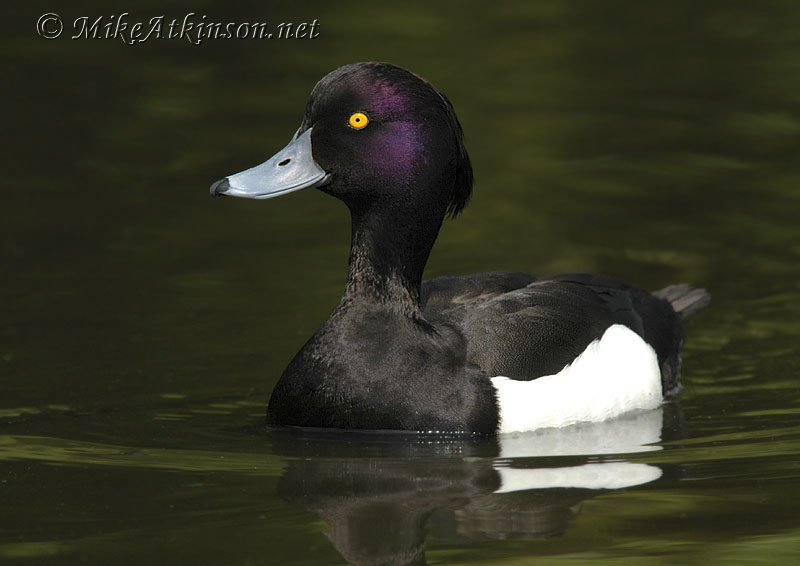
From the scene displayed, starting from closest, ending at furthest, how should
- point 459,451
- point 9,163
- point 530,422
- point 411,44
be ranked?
point 459,451 → point 530,422 → point 9,163 → point 411,44

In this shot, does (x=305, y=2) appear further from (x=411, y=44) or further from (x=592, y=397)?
(x=592, y=397)

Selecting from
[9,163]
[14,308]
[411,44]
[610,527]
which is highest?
[411,44]

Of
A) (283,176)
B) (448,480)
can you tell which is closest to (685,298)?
(283,176)

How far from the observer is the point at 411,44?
14.2m

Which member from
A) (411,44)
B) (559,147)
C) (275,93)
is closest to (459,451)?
(559,147)

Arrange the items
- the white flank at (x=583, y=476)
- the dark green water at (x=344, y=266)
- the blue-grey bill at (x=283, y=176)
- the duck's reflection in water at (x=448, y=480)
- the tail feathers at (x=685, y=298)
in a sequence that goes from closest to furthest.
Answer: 1. the duck's reflection in water at (x=448, y=480)
2. the dark green water at (x=344, y=266)
3. the white flank at (x=583, y=476)
4. the blue-grey bill at (x=283, y=176)
5. the tail feathers at (x=685, y=298)

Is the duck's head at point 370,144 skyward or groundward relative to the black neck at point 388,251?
skyward

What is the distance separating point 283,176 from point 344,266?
289cm

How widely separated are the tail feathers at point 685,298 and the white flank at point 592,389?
2.84ft

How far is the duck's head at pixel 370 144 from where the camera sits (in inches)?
287

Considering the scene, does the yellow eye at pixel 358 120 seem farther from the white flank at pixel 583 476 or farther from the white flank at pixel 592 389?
the white flank at pixel 583 476

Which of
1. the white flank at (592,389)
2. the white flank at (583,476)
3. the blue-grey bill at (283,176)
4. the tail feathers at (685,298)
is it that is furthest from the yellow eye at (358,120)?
the tail feathers at (685,298)

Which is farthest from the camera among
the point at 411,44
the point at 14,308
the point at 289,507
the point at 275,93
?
the point at 411,44

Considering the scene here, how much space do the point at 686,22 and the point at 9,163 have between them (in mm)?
7126
